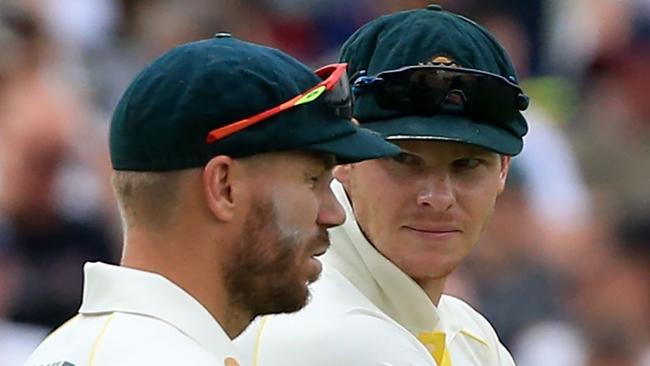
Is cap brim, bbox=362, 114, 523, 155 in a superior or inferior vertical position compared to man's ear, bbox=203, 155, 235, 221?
inferior

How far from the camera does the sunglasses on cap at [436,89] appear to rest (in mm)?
2867

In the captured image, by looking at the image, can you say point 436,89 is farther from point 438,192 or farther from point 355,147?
point 355,147

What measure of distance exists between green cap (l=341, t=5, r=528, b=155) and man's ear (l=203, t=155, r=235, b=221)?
63cm

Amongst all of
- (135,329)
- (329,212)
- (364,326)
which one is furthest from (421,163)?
(135,329)

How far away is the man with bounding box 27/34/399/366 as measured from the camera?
7.34 feet

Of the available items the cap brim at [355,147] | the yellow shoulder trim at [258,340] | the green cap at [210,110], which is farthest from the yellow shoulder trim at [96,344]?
the yellow shoulder trim at [258,340]

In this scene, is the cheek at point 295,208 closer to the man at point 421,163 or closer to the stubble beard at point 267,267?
the stubble beard at point 267,267

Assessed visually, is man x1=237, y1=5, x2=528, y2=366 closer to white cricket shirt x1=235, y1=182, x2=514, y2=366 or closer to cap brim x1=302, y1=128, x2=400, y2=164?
white cricket shirt x1=235, y1=182, x2=514, y2=366

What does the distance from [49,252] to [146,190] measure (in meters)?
3.60

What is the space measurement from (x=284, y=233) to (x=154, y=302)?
238 mm

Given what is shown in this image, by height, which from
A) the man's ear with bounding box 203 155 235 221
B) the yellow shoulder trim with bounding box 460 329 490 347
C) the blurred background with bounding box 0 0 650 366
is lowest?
the blurred background with bounding box 0 0 650 366

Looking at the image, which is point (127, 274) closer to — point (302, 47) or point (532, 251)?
point (532, 251)

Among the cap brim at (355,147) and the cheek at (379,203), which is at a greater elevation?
the cap brim at (355,147)

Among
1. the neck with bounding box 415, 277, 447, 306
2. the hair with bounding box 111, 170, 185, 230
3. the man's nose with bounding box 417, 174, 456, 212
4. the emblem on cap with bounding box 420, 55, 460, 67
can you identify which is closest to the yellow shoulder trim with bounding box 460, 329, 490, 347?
the neck with bounding box 415, 277, 447, 306
